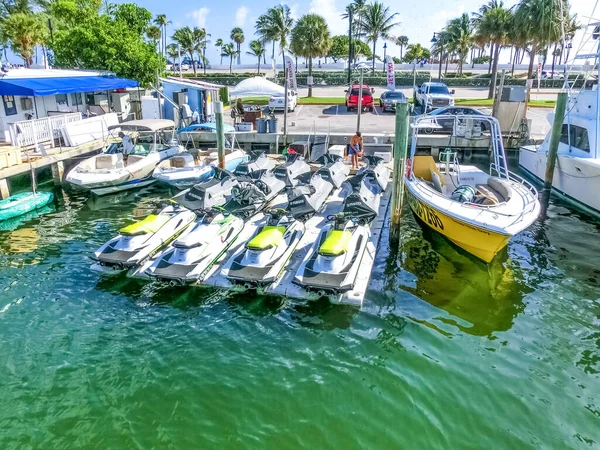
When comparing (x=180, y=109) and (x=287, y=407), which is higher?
(x=180, y=109)

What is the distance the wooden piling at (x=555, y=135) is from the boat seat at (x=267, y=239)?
1072 cm

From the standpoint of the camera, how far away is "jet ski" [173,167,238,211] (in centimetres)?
1322

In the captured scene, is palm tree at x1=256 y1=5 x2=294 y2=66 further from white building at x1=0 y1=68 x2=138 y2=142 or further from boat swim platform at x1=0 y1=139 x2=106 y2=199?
boat swim platform at x1=0 y1=139 x2=106 y2=199

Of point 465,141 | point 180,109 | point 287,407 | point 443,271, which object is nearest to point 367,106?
point 465,141

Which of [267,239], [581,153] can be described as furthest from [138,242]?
[581,153]

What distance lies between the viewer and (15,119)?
19.7 meters

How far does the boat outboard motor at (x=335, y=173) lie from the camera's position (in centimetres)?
1547

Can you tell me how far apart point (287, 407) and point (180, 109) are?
68.7 feet

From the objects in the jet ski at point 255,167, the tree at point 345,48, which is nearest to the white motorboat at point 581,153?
the jet ski at point 255,167

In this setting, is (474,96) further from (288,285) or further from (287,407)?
(287,407)

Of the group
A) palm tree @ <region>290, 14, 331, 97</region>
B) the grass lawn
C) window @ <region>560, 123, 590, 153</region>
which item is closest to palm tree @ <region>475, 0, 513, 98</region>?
the grass lawn

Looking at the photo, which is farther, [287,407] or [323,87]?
[323,87]

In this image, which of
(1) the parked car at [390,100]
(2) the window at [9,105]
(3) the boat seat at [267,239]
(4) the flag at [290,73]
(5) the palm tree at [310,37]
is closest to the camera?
(3) the boat seat at [267,239]

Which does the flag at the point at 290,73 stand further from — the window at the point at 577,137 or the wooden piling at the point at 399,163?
the window at the point at 577,137
